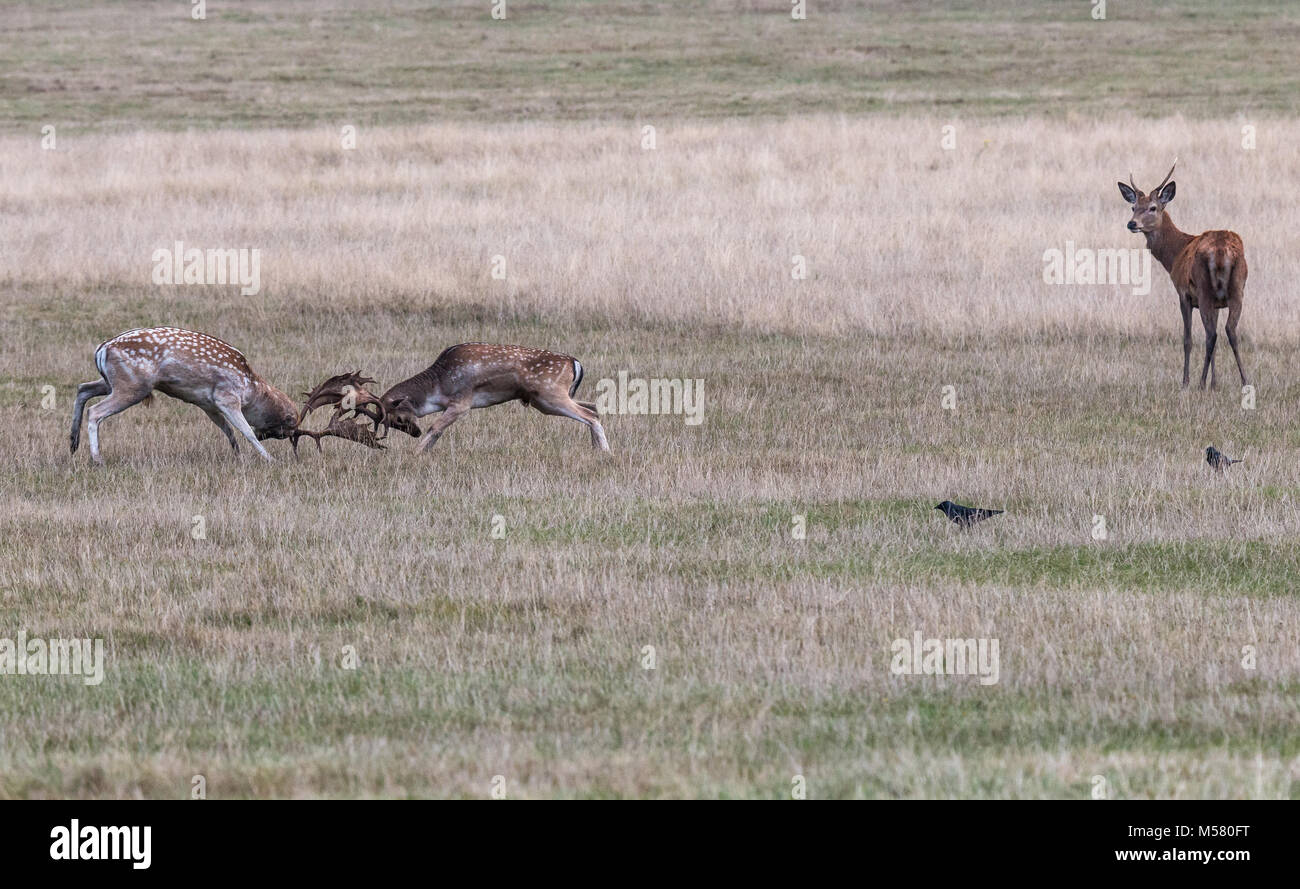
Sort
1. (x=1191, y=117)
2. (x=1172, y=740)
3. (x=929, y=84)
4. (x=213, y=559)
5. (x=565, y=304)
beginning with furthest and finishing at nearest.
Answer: (x=929, y=84)
(x=1191, y=117)
(x=565, y=304)
(x=213, y=559)
(x=1172, y=740)

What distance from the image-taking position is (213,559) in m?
10.2

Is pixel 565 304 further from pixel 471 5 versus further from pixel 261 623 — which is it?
pixel 471 5

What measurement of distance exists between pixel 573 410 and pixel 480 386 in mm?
749

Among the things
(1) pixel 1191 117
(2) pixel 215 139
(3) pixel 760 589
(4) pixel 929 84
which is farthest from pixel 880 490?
(4) pixel 929 84

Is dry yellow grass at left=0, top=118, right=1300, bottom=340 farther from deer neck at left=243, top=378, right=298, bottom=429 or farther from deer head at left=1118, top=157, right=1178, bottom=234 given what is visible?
deer neck at left=243, top=378, right=298, bottom=429

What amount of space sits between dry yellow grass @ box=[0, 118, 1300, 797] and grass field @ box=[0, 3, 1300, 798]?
42 mm

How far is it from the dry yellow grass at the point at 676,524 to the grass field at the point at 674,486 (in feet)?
0.14

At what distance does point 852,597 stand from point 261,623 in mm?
2955

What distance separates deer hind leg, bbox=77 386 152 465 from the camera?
44.5ft

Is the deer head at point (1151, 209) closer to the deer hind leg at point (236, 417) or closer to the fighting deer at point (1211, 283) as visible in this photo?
the fighting deer at point (1211, 283)

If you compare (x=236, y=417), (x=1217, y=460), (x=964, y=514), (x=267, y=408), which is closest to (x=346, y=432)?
(x=267, y=408)

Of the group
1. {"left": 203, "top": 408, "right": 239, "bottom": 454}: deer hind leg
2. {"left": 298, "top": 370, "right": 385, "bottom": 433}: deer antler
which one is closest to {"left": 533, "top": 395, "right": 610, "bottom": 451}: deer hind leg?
{"left": 298, "top": 370, "right": 385, "bottom": 433}: deer antler

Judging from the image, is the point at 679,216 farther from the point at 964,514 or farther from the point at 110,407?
the point at 964,514

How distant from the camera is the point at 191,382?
13609 mm
